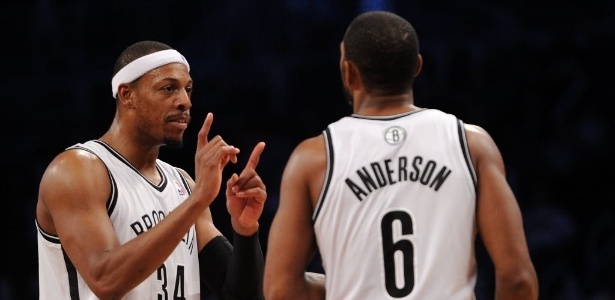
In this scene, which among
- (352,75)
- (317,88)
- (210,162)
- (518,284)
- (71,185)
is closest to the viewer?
(518,284)

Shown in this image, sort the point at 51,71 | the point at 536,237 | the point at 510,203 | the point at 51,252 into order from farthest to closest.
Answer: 1. the point at 51,71
2. the point at 536,237
3. the point at 51,252
4. the point at 510,203

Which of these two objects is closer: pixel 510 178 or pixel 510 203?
pixel 510 203

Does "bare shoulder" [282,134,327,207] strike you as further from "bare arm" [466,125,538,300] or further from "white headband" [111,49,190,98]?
"white headband" [111,49,190,98]

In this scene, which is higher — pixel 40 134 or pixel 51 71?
pixel 51 71

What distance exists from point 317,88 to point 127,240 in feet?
12.2

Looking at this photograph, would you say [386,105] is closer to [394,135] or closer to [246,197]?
[394,135]

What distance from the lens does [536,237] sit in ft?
22.1

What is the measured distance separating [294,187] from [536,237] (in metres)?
4.56

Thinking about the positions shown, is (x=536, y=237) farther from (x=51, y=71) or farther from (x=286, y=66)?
(x=51, y=71)

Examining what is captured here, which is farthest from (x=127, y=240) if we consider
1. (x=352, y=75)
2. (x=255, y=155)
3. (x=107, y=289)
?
(x=352, y=75)

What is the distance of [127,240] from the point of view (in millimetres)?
3574

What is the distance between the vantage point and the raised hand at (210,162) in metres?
3.22

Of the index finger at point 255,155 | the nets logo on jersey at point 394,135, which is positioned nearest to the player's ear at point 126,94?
the index finger at point 255,155

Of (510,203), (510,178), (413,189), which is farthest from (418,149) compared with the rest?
(510,178)
